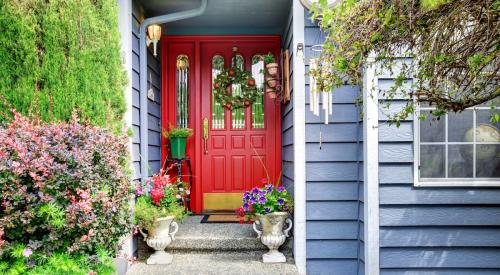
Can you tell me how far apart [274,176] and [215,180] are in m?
0.71

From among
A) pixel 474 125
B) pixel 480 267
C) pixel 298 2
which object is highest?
pixel 298 2

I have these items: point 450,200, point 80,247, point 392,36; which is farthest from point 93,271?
point 450,200

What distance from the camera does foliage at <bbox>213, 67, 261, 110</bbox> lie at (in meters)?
4.84

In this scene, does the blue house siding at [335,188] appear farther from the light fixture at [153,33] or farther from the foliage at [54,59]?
the foliage at [54,59]

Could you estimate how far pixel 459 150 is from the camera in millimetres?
3070

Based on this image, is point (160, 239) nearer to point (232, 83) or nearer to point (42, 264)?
point (42, 264)

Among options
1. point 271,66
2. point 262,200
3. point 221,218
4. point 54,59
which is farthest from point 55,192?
point 271,66

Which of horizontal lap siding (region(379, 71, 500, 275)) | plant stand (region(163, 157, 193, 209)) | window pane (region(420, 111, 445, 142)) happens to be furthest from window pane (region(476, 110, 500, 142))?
plant stand (region(163, 157, 193, 209))

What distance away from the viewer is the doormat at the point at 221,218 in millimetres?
4314

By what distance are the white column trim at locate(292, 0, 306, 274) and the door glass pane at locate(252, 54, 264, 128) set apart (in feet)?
4.78

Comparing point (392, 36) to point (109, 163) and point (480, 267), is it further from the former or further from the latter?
point (480, 267)

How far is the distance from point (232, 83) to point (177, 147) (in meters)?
1.02

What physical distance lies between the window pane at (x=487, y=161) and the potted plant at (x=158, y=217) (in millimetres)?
2415

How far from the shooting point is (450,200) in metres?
3.08
